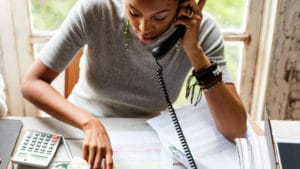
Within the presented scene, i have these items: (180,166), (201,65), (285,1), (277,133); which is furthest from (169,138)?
(285,1)

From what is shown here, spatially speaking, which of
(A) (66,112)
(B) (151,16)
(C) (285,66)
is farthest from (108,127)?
(C) (285,66)

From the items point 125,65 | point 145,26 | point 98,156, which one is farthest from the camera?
point 125,65

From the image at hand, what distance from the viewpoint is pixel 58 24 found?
6.34ft

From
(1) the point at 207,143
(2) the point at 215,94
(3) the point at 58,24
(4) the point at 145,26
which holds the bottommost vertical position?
(1) the point at 207,143

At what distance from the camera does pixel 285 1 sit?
179cm

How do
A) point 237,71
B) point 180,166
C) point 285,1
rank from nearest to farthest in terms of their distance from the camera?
point 180,166, point 285,1, point 237,71

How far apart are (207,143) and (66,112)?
42 cm

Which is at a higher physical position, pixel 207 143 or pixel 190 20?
pixel 190 20

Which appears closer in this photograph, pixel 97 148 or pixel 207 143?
pixel 97 148

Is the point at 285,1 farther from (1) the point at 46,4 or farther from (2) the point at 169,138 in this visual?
(1) the point at 46,4

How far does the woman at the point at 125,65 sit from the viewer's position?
3.99 ft

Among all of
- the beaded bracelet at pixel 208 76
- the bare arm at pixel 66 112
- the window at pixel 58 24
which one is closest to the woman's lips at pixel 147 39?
the beaded bracelet at pixel 208 76

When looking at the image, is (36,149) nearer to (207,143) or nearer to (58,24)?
(207,143)

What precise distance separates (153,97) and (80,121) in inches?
13.2
